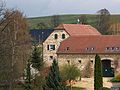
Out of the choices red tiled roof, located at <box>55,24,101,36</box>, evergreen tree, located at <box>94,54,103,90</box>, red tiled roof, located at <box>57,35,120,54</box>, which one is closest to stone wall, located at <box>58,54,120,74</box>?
red tiled roof, located at <box>57,35,120,54</box>

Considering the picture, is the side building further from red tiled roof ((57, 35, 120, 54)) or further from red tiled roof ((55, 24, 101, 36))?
red tiled roof ((57, 35, 120, 54))

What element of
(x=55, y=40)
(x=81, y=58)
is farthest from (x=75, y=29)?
(x=81, y=58)

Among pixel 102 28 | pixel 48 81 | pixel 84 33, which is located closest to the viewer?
pixel 48 81

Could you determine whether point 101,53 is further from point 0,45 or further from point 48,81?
point 0,45

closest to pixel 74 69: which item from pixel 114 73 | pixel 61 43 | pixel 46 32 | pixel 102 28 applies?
pixel 114 73

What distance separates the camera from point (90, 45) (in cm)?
6072

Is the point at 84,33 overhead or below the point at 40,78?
overhead

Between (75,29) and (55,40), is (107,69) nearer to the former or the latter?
(55,40)

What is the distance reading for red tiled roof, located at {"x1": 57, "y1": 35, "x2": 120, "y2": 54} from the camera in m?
59.5

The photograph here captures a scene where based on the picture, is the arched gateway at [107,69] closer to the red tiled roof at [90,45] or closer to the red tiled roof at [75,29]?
the red tiled roof at [90,45]

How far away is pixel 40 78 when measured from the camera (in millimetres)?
37500

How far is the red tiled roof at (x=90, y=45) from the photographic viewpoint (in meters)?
59.5

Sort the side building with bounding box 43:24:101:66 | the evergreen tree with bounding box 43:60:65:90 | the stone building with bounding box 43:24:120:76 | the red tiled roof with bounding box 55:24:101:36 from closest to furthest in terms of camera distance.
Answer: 1. the evergreen tree with bounding box 43:60:65:90
2. the stone building with bounding box 43:24:120:76
3. the side building with bounding box 43:24:101:66
4. the red tiled roof with bounding box 55:24:101:36

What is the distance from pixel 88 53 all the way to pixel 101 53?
5.92ft
